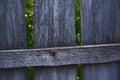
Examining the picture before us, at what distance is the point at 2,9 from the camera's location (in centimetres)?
238

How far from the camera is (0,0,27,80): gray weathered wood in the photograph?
2.38 meters

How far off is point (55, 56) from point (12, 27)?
39 cm

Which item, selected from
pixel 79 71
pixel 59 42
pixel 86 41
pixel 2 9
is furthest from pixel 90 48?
pixel 2 9

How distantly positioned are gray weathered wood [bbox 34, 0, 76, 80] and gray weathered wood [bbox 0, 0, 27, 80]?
113 mm

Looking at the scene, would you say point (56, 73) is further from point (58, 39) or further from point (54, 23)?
point (54, 23)

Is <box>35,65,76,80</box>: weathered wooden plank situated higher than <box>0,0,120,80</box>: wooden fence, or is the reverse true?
<box>0,0,120,80</box>: wooden fence

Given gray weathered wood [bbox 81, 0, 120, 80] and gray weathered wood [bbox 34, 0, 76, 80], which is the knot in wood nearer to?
gray weathered wood [bbox 34, 0, 76, 80]

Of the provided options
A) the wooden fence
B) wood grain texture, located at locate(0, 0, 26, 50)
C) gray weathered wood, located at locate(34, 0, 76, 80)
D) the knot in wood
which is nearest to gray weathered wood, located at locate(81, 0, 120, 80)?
the wooden fence

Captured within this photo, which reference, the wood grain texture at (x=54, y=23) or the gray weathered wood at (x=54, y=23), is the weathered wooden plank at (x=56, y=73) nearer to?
the gray weathered wood at (x=54, y=23)

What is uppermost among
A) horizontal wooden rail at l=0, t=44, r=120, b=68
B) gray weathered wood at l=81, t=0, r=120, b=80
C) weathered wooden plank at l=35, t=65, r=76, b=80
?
gray weathered wood at l=81, t=0, r=120, b=80

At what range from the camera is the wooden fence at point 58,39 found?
2381mm

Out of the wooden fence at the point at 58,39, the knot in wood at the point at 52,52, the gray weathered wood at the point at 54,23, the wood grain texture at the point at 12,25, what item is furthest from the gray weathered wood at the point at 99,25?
the wood grain texture at the point at 12,25

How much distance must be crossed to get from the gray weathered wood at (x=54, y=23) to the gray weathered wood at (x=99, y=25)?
0.37ft

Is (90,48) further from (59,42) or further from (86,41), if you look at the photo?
(59,42)
